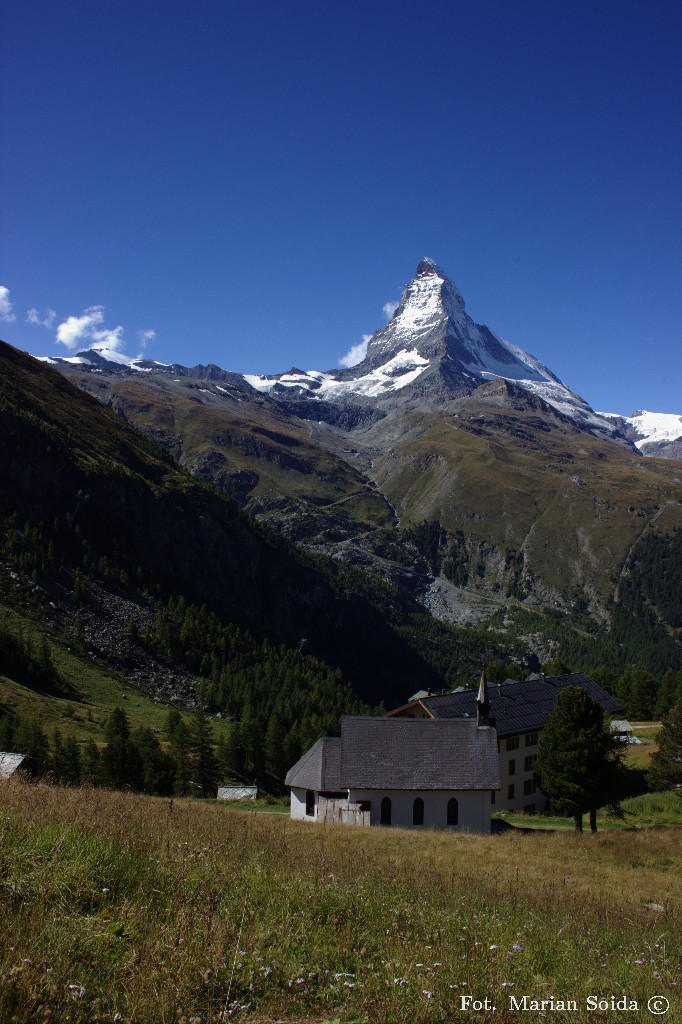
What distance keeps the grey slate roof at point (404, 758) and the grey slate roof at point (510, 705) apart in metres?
15.7

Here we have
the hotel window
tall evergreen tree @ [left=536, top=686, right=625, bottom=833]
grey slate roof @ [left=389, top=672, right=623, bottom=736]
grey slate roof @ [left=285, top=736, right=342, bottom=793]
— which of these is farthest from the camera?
grey slate roof @ [left=389, top=672, right=623, bottom=736]

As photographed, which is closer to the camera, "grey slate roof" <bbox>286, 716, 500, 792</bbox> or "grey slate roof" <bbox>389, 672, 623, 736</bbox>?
"grey slate roof" <bbox>286, 716, 500, 792</bbox>

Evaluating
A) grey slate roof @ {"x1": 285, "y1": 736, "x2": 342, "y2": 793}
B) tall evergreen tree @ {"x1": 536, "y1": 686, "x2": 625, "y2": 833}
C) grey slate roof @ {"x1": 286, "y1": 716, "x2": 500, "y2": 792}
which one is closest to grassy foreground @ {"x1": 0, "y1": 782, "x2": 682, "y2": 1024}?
tall evergreen tree @ {"x1": 536, "y1": 686, "x2": 625, "y2": 833}

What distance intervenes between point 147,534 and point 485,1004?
559 feet

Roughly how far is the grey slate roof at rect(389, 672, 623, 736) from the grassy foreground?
59208mm

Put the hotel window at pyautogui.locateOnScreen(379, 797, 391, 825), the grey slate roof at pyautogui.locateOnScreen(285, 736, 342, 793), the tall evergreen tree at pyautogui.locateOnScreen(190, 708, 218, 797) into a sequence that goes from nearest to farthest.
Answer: the hotel window at pyautogui.locateOnScreen(379, 797, 391, 825)
the grey slate roof at pyautogui.locateOnScreen(285, 736, 342, 793)
the tall evergreen tree at pyautogui.locateOnScreen(190, 708, 218, 797)

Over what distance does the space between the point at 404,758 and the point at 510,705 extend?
25.3 m

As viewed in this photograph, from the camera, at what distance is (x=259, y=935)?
7098mm

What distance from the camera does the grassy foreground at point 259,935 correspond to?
5.79 metres

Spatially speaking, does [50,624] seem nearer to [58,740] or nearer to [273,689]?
[273,689]

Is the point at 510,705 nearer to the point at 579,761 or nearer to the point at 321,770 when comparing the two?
the point at 579,761

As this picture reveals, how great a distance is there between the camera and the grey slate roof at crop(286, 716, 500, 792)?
160ft

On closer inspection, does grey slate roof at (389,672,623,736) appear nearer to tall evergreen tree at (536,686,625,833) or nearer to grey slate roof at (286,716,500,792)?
grey slate roof at (286,716,500,792)

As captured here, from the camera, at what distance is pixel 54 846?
8.11 meters
